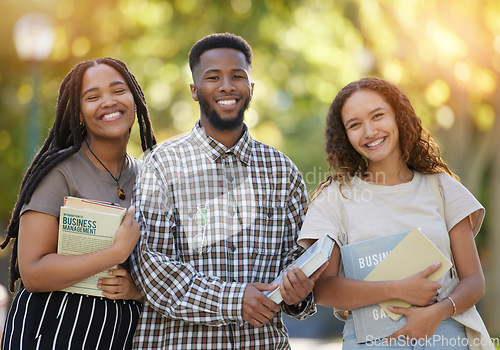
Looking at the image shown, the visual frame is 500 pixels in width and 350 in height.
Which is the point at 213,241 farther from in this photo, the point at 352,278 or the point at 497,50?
the point at 497,50

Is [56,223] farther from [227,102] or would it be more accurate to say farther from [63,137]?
[227,102]

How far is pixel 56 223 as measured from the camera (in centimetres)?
320

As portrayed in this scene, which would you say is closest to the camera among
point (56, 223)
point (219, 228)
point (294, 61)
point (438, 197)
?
point (56, 223)

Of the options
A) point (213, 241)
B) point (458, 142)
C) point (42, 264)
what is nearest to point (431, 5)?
point (458, 142)

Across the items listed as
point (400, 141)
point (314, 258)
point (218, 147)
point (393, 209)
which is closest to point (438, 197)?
point (393, 209)

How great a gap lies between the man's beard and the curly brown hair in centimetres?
50

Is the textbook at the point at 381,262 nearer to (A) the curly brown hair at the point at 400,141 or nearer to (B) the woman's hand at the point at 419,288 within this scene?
(B) the woman's hand at the point at 419,288

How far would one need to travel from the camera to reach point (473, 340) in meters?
3.07

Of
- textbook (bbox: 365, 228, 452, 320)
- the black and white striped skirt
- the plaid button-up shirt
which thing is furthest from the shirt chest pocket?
textbook (bbox: 365, 228, 452, 320)

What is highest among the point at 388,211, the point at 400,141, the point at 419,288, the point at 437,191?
the point at 400,141

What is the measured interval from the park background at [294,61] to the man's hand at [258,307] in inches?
170

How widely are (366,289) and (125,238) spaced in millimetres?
1202

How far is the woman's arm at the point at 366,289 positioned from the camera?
9.73ft

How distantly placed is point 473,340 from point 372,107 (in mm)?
1283
